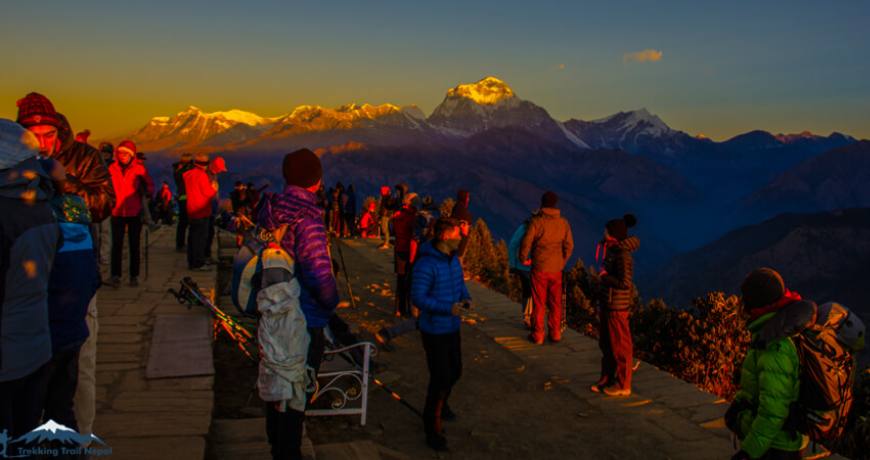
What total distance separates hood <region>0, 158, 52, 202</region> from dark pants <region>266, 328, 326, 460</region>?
148 centimetres

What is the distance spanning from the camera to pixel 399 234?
26.3 ft

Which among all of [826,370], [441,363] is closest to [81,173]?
[441,363]

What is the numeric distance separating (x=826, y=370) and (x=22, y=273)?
3.28 metres

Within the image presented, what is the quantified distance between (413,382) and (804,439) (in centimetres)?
367

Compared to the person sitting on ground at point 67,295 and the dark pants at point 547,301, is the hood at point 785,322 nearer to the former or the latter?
the person sitting on ground at point 67,295

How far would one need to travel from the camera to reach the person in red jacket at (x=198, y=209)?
26.8 ft

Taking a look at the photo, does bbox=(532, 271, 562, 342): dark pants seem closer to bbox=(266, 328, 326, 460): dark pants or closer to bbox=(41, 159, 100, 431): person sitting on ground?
bbox=(266, 328, 326, 460): dark pants

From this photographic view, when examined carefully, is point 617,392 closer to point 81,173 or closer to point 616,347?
point 616,347

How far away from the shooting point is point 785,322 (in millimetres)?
2674

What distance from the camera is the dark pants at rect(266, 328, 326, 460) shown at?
3.21m

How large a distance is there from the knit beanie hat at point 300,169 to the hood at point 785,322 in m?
2.31

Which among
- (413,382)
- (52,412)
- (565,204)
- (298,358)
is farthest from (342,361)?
(565,204)

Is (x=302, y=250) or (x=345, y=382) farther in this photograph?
(x=345, y=382)

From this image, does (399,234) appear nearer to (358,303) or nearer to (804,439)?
(358,303)
